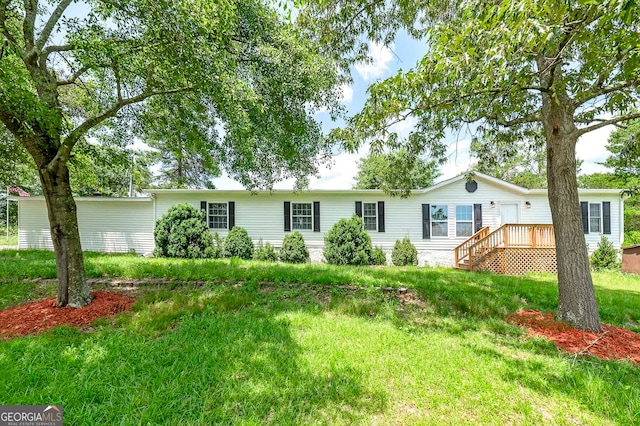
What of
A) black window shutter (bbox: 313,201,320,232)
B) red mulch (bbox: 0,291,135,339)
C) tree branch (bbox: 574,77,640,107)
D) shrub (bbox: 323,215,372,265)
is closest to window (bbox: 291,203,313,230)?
black window shutter (bbox: 313,201,320,232)

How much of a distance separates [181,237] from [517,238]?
1204cm

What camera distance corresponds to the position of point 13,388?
7.57 ft

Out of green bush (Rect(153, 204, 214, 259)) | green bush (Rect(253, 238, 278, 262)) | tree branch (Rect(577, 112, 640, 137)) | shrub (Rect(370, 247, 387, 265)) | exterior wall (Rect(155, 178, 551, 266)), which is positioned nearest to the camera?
tree branch (Rect(577, 112, 640, 137))

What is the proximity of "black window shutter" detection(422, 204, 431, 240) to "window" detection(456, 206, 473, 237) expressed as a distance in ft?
3.77

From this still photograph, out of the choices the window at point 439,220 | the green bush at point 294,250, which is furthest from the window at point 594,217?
the green bush at point 294,250

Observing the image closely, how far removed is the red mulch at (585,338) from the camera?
328cm

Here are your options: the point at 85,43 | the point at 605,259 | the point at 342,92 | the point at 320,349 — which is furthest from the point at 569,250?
the point at 605,259

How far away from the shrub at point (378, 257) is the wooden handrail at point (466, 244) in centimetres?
273

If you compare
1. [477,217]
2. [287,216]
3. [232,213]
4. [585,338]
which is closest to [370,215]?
[287,216]

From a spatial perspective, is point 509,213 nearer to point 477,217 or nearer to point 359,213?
point 477,217

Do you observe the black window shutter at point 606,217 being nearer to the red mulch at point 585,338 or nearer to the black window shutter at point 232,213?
the red mulch at point 585,338

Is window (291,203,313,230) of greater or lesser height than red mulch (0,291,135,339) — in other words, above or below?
above

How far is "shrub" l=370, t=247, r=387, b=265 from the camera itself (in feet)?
32.6

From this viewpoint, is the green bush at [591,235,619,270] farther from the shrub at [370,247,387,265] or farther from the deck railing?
the shrub at [370,247,387,265]
